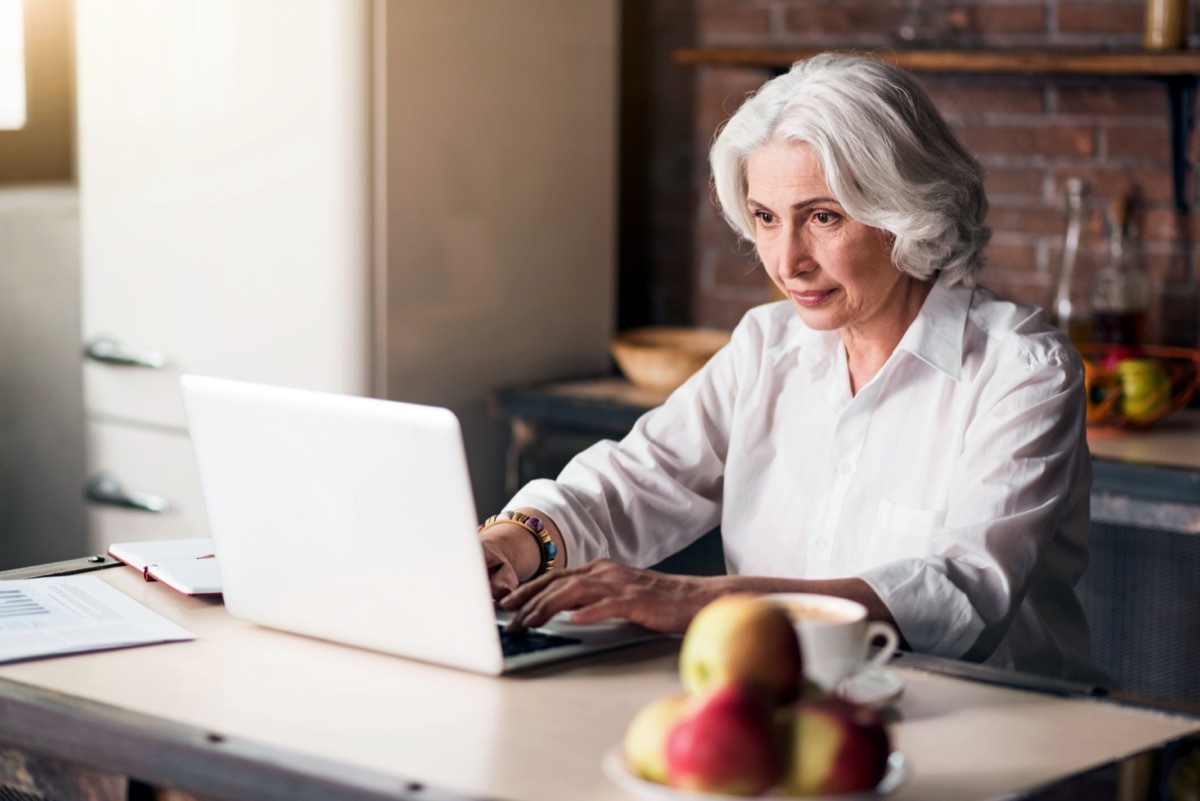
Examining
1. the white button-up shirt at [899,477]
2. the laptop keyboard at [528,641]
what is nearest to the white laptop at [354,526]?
the laptop keyboard at [528,641]

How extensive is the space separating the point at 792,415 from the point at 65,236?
1.73 m

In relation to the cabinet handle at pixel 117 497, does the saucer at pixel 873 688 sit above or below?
above

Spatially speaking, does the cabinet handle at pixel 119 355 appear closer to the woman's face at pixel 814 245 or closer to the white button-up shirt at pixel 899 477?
the white button-up shirt at pixel 899 477

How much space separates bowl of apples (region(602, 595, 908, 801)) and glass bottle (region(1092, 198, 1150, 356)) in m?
1.75

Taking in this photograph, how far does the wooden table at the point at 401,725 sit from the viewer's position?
113 cm

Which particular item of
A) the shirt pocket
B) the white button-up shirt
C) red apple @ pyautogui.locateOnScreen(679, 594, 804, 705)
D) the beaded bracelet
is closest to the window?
the white button-up shirt

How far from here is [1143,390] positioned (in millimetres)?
2447

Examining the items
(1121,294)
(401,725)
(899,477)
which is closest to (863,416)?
(899,477)

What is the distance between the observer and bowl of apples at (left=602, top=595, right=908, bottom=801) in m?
0.96

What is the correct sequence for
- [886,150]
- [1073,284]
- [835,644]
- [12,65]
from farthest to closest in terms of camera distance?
[12,65] → [1073,284] → [886,150] → [835,644]

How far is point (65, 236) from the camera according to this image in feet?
10.2

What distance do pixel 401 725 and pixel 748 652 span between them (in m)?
0.34

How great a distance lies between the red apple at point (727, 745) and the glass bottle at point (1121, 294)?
182 cm

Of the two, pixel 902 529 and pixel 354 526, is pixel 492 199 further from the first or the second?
pixel 354 526
